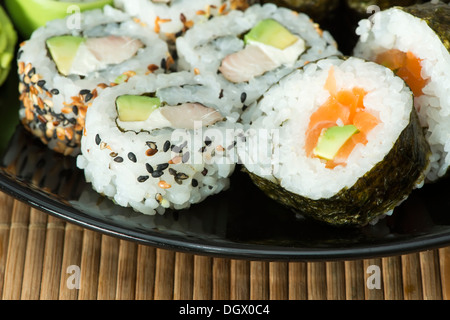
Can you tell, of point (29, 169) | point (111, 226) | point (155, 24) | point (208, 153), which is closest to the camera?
point (111, 226)

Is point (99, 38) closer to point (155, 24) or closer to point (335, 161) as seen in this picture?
point (155, 24)

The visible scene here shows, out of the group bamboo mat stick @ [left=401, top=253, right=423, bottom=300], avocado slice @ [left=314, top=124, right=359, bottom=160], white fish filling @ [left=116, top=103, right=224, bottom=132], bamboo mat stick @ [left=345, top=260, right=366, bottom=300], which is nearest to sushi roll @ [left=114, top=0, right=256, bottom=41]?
white fish filling @ [left=116, top=103, right=224, bottom=132]

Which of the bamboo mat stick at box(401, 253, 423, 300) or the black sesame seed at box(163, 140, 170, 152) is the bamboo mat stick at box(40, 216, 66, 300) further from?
the bamboo mat stick at box(401, 253, 423, 300)

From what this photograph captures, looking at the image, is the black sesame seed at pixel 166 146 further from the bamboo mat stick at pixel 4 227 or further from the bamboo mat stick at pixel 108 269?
the bamboo mat stick at pixel 4 227

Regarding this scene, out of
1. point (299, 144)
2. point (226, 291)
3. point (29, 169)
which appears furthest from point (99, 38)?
point (226, 291)

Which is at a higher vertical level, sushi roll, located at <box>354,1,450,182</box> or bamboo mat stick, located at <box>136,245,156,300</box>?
sushi roll, located at <box>354,1,450,182</box>

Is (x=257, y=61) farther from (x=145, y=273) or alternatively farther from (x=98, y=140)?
(x=145, y=273)
